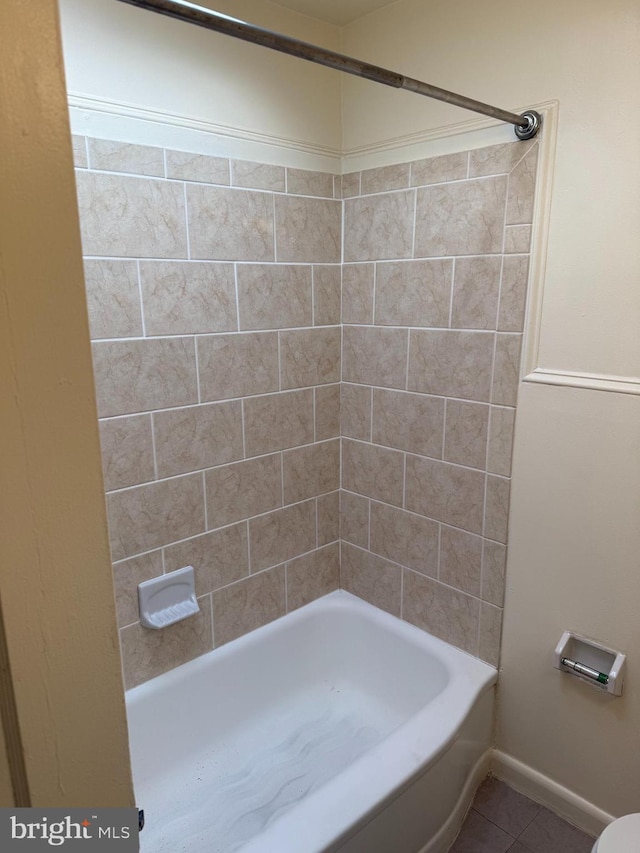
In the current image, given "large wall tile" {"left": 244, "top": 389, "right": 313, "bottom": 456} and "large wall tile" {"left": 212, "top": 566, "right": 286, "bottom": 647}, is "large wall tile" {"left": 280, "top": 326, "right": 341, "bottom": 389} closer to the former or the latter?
"large wall tile" {"left": 244, "top": 389, "right": 313, "bottom": 456}

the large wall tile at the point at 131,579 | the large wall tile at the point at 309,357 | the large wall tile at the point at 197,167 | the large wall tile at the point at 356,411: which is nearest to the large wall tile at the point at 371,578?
the large wall tile at the point at 356,411

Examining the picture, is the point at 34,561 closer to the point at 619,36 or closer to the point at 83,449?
the point at 83,449

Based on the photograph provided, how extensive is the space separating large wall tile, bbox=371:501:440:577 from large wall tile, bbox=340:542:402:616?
1.9 inches

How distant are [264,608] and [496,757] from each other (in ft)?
3.03

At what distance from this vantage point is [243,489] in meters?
1.98

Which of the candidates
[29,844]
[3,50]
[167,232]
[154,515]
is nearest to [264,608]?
[154,515]

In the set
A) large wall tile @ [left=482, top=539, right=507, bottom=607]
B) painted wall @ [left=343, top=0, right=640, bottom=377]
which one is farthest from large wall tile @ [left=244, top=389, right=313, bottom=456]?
painted wall @ [left=343, top=0, right=640, bottom=377]

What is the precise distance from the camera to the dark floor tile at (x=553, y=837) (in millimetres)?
1692

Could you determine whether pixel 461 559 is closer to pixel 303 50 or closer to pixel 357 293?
pixel 357 293

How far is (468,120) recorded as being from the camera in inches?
66.2

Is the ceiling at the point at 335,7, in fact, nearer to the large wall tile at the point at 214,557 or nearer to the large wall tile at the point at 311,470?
the large wall tile at the point at 311,470

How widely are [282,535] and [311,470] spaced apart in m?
0.26

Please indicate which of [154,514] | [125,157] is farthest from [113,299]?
[154,514]

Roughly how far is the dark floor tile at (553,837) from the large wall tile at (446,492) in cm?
90
